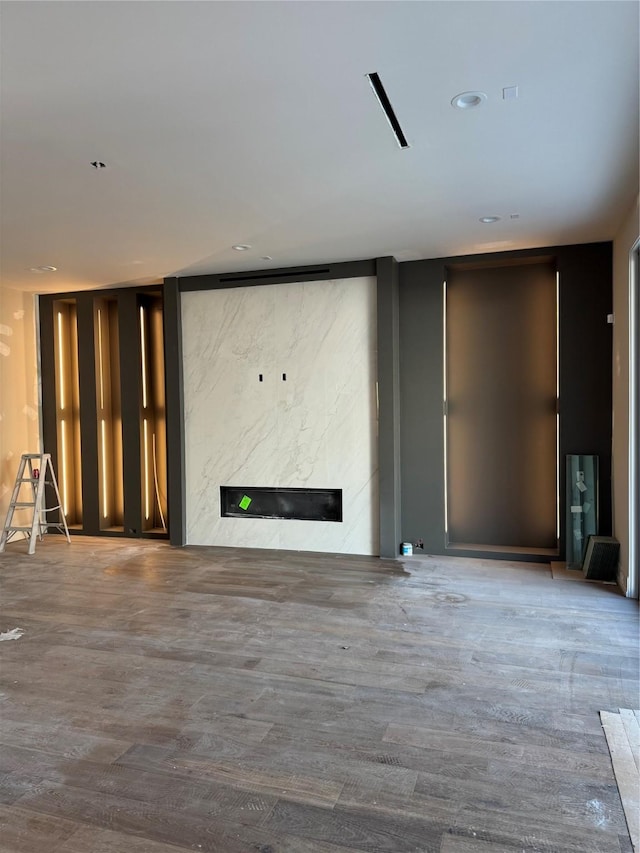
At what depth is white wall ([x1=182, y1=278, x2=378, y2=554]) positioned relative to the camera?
546 cm

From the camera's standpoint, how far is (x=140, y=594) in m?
4.40

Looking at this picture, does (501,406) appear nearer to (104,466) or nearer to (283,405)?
(283,405)

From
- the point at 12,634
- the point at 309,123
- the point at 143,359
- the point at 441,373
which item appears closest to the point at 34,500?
the point at 143,359

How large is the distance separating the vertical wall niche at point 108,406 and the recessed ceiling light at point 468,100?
4486mm

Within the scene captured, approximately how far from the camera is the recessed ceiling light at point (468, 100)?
2.53 meters

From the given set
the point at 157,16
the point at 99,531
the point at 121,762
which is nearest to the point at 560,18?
the point at 157,16

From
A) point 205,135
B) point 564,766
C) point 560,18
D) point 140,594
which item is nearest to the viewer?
point 560,18

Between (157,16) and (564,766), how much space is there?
308 cm

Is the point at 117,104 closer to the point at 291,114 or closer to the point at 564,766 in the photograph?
the point at 291,114

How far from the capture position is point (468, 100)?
8.46 feet

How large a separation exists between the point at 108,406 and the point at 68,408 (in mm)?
552

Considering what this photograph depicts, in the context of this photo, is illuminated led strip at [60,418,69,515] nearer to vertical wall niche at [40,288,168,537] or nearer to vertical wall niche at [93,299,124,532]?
vertical wall niche at [40,288,168,537]

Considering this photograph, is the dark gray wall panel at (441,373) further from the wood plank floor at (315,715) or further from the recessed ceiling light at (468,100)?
the recessed ceiling light at (468,100)

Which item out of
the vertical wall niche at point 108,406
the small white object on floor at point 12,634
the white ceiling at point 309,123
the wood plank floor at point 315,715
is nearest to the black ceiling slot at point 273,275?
the white ceiling at point 309,123
